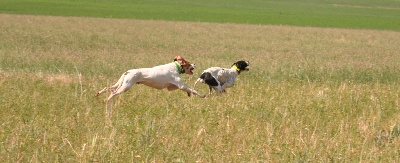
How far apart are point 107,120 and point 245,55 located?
14.8 metres

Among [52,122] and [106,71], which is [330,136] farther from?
[106,71]

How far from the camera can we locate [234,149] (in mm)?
6133

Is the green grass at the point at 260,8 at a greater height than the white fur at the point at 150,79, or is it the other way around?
the white fur at the point at 150,79

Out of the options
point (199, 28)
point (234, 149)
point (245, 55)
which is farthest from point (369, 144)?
→ point (199, 28)

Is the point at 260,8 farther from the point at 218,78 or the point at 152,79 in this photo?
the point at 152,79

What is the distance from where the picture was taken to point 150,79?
9273mm

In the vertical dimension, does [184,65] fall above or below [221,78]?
above

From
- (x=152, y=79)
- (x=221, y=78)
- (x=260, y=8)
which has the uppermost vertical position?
(x=152, y=79)

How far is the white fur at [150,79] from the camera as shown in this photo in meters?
9.13

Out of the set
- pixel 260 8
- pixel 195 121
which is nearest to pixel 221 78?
pixel 195 121

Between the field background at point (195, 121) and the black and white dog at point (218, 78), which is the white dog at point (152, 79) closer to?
the field background at point (195, 121)

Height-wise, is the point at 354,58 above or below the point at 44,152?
below

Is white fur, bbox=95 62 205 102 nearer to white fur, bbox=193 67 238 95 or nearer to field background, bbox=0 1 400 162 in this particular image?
field background, bbox=0 1 400 162

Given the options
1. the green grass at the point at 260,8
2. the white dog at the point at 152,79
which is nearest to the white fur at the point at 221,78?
the white dog at the point at 152,79
